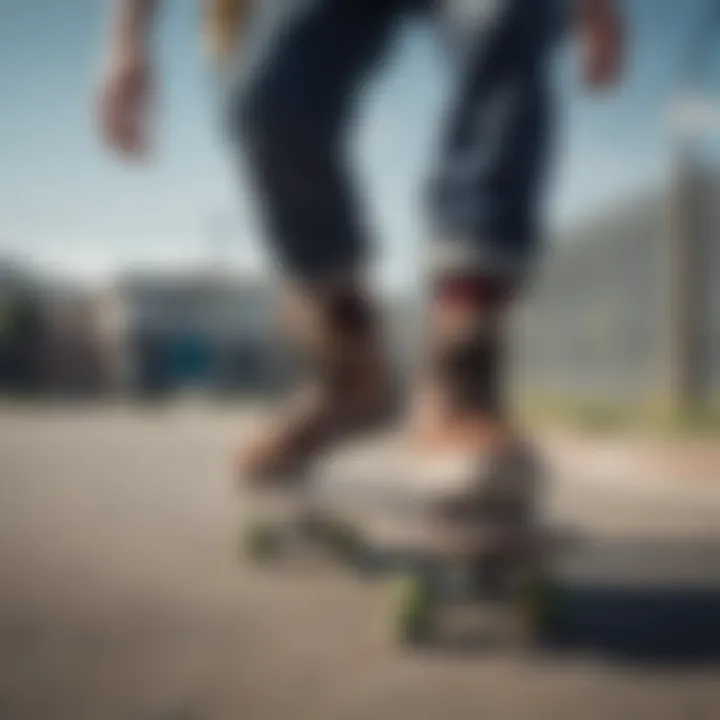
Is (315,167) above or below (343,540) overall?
above

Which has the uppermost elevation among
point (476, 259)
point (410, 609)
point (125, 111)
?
point (125, 111)

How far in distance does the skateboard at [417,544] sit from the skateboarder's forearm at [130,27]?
43 centimetres

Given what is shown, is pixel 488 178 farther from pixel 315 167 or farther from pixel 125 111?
pixel 125 111

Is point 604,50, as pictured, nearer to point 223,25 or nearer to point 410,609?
point 223,25

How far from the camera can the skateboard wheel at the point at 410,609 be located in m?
1.00

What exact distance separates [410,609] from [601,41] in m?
0.56

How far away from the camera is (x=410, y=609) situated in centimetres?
100

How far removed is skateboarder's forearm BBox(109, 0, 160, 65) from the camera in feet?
3.14

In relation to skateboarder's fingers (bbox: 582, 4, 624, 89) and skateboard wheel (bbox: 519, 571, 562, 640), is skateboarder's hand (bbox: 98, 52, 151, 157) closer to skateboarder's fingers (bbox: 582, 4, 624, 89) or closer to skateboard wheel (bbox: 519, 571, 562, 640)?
skateboarder's fingers (bbox: 582, 4, 624, 89)

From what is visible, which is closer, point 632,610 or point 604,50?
point 604,50

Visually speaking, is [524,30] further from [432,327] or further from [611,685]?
[611,685]

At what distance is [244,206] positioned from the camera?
38.5 inches

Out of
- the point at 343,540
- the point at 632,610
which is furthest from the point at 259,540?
the point at 632,610

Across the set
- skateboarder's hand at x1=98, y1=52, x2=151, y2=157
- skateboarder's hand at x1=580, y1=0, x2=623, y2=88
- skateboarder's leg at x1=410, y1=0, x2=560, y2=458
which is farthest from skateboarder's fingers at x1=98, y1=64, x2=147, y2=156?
skateboarder's hand at x1=580, y1=0, x2=623, y2=88
